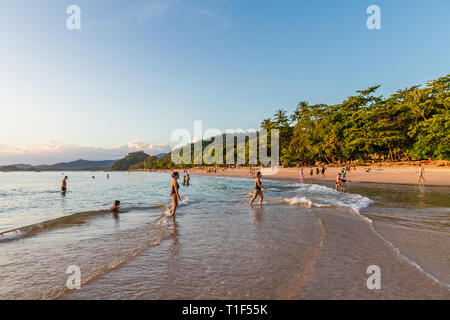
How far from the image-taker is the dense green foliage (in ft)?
138

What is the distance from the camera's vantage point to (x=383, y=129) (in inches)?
2042

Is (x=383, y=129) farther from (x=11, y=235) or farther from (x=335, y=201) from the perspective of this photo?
(x=11, y=235)

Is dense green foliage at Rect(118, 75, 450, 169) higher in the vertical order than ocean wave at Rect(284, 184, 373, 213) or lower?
higher

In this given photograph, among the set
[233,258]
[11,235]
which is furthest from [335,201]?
[11,235]

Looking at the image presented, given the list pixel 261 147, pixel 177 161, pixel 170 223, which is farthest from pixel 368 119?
pixel 177 161

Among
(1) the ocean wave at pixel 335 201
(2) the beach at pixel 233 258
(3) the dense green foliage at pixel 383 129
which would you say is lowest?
(1) the ocean wave at pixel 335 201

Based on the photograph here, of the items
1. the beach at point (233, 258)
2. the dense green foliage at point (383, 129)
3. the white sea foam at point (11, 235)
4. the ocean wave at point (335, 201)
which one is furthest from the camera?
the dense green foliage at point (383, 129)

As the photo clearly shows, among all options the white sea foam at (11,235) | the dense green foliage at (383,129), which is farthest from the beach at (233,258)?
the dense green foliage at (383,129)

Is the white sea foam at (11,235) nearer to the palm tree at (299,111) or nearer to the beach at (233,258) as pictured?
the beach at (233,258)

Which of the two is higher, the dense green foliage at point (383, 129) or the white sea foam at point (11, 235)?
the dense green foliage at point (383, 129)

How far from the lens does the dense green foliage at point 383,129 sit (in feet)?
138

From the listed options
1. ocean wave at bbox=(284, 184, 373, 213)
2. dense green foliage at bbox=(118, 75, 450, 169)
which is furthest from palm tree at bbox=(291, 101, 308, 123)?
ocean wave at bbox=(284, 184, 373, 213)

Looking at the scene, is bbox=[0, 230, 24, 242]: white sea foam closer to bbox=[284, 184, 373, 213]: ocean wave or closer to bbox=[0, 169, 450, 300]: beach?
bbox=[0, 169, 450, 300]: beach
